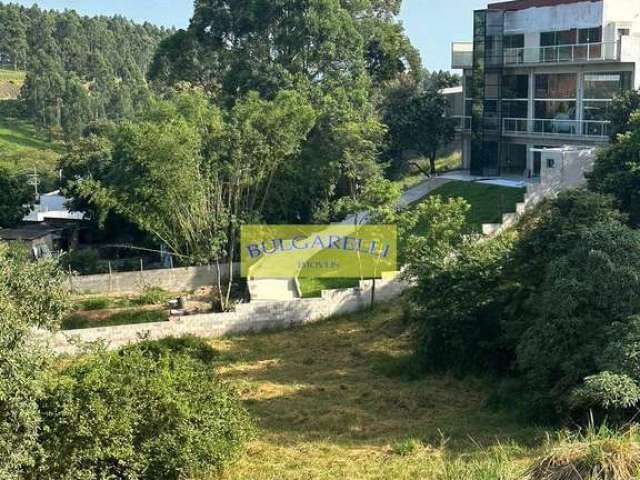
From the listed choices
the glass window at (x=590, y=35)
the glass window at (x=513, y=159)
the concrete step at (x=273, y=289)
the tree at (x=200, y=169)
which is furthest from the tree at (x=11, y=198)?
the glass window at (x=590, y=35)

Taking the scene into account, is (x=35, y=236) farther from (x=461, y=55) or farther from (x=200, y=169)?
(x=461, y=55)

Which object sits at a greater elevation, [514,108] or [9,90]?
[9,90]

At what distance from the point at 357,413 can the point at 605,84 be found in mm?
17826

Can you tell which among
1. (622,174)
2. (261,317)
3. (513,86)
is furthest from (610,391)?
(513,86)

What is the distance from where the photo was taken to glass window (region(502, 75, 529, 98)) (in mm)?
29625

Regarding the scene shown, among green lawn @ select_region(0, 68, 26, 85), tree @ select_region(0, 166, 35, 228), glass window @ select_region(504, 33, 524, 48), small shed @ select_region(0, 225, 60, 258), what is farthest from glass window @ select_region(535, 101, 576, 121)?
green lawn @ select_region(0, 68, 26, 85)

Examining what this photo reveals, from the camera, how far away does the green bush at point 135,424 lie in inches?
395

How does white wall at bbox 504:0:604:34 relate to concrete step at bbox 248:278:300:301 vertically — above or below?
A: above

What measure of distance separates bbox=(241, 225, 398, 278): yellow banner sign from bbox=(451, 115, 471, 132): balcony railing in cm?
828

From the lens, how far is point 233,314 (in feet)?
65.3

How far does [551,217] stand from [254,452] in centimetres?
715

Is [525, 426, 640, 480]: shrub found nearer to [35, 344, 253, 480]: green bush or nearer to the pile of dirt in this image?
[35, 344, 253, 480]: green bush

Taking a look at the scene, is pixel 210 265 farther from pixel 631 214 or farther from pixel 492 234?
pixel 631 214

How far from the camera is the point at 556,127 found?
28.1m
